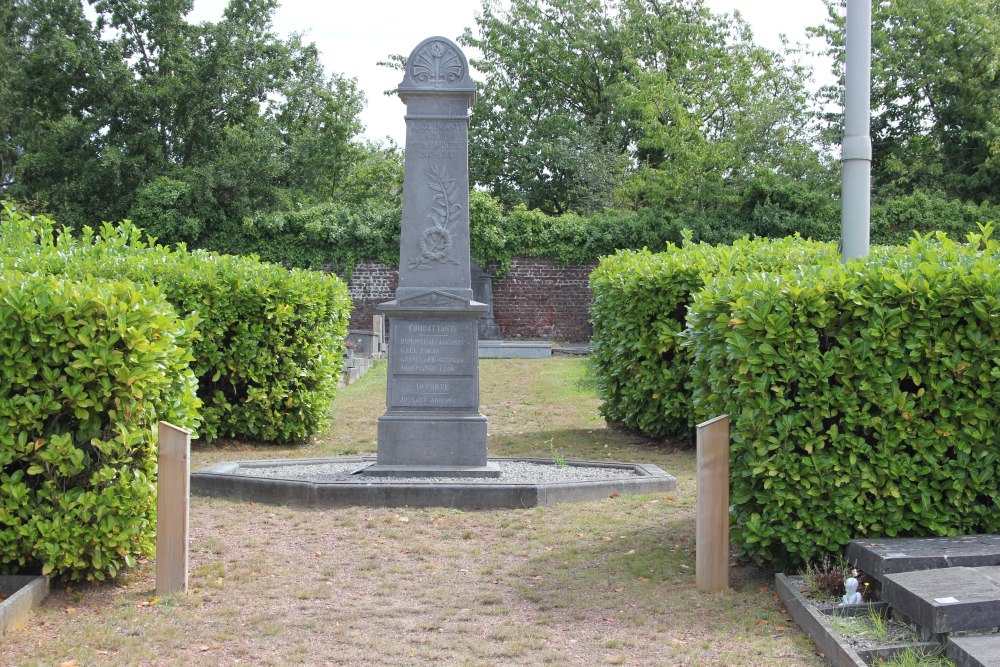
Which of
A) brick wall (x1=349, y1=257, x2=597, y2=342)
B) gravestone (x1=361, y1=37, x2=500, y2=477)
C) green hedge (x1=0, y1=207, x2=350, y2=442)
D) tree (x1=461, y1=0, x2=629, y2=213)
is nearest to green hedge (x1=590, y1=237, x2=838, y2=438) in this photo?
gravestone (x1=361, y1=37, x2=500, y2=477)

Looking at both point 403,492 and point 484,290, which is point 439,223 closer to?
point 403,492

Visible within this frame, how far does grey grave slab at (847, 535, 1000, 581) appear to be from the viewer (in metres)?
4.46

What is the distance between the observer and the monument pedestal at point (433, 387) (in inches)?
317

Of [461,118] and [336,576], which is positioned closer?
[336,576]

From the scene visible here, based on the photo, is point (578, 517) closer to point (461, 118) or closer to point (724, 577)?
point (724, 577)

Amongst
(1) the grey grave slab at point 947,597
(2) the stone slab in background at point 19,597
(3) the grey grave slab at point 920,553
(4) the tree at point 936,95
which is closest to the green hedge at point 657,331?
(3) the grey grave slab at point 920,553

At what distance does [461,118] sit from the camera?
8.16m

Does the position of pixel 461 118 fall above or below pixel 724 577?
above

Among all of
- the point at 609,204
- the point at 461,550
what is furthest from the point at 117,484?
the point at 609,204

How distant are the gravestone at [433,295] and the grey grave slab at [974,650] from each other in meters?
4.76

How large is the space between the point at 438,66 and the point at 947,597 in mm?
5996

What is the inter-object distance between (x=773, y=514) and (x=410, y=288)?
4021mm

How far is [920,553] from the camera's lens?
4531mm

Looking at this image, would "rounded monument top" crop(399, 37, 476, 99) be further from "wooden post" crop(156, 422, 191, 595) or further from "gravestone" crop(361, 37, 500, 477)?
"wooden post" crop(156, 422, 191, 595)
